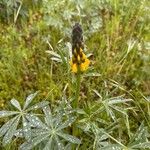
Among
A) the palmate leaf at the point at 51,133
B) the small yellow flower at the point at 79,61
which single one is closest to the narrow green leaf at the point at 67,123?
the palmate leaf at the point at 51,133

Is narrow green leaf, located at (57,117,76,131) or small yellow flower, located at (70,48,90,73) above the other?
small yellow flower, located at (70,48,90,73)

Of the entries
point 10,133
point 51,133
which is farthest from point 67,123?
point 10,133

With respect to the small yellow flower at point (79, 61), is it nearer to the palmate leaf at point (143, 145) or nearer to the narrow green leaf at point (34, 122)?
the narrow green leaf at point (34, 122)

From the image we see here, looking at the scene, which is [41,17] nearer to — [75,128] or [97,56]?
[97,56]

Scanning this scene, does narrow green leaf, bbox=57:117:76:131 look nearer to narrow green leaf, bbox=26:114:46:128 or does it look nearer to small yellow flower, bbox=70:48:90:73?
narrow green leaf, bbox=26:114:46:128

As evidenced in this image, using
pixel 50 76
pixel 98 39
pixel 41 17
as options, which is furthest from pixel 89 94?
pixel 41 17

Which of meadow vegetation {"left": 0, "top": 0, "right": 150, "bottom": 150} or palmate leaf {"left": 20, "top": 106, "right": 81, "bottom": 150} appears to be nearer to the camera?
palmate leaf {"left": 20, "top": 106, "right": 81, "bottom": 150}

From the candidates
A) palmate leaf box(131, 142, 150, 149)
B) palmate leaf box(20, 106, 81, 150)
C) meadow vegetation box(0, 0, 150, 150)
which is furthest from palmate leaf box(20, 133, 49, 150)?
palmate leaf box(131, 142, 150, 149)

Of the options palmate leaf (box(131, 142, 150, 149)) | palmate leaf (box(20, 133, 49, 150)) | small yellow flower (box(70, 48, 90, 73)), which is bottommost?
palmate leaf (box(131, 142, 150, 149))

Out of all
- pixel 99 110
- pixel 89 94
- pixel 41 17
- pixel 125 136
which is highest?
pixel 41 17

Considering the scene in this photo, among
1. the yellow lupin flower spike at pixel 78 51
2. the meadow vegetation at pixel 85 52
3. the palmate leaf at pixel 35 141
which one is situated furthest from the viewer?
the meadow vegetation at pixel 85 52

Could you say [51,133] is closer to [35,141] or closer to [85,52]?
[35,141]
